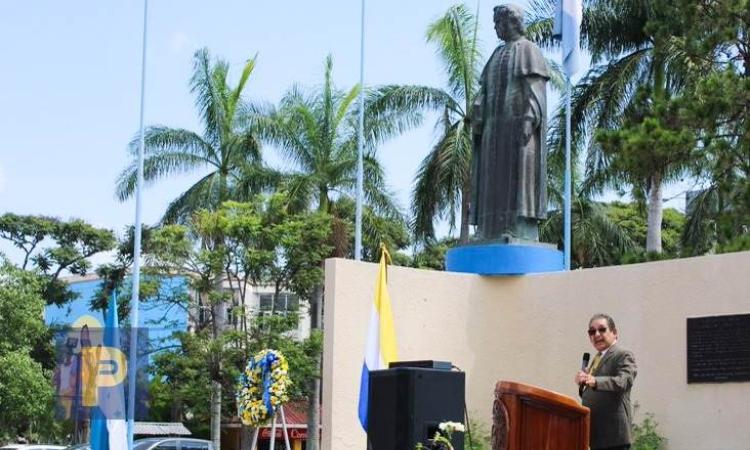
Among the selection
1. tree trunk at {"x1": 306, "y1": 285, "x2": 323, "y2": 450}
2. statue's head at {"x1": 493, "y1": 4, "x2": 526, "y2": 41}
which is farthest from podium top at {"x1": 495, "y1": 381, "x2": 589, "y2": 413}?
tree trunk at {"x1": 306, "y1": 285, "x2": 323, "y2": 450}

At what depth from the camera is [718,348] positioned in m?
10.7

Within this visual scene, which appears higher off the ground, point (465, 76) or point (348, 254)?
point (465, 76)

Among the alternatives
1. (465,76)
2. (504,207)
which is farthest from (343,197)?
(504,207)

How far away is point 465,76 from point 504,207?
16.3 metres

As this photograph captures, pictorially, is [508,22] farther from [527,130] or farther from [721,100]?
[721,100]

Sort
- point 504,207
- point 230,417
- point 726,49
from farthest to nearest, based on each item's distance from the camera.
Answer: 1. point 230,417
2. point 726,49
3. point 504,207

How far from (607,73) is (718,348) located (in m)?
16.6

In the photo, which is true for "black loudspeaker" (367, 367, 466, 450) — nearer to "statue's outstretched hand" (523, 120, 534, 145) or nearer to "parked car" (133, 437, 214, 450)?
"statue's outstretched hand" (523, 120, 534, 145)

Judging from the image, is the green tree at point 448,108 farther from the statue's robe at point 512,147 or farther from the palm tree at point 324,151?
the statue's robe at point 512,147

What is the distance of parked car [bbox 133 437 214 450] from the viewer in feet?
74.6

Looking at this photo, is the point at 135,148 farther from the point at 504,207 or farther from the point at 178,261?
the point at 504,207

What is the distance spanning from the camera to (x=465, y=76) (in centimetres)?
2872

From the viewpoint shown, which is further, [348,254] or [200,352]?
[348,254]

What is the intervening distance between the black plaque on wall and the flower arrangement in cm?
358
